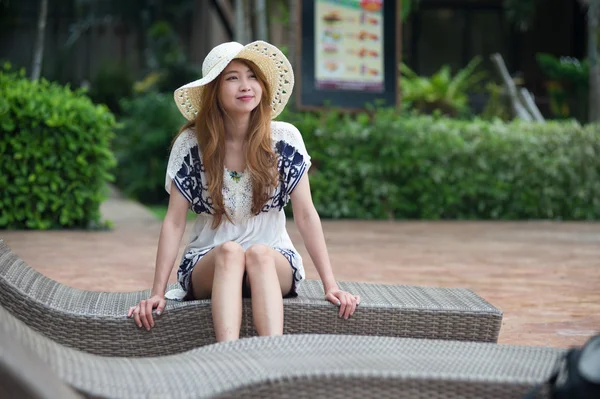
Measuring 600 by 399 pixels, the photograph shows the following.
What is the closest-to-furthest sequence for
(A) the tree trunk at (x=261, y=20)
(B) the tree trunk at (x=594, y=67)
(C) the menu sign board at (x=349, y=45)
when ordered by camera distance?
(C) the menu sign board at (x=349, y=45), (A) the tree trunk at (x=261, y=20), (B) the tree trunk at (x=594, y=67)

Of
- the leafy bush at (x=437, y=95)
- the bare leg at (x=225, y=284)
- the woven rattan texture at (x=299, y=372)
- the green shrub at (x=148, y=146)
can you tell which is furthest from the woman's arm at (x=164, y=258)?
the leafy bush at (x=437, y=95)

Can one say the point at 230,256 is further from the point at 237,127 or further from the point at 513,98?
the point at 513,98

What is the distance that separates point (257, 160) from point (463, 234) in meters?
6.49

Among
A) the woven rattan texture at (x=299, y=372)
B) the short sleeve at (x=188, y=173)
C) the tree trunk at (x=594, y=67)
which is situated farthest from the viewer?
the tree trunk at (x=594, y=67)

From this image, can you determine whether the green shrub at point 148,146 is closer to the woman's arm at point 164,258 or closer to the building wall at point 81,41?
the building wall at point 81,41

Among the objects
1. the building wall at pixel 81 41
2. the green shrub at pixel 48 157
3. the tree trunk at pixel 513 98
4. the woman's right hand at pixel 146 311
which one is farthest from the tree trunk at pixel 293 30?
the building wall at pixel 81 41

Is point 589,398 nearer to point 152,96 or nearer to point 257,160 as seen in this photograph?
point 257,160

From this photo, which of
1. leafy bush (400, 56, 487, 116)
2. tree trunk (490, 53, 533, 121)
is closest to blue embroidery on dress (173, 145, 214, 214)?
tree trunk (490, 53, 533, 121)

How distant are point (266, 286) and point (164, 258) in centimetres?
47

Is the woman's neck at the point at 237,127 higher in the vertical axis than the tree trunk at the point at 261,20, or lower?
lower

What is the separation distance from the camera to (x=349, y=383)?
251 cm

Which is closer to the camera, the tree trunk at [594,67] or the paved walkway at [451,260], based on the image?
the paved walkway at [451,260]

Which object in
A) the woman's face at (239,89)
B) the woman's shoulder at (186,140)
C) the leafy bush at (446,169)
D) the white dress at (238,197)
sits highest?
the woman's face at (239,89)

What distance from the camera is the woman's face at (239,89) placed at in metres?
3.79
